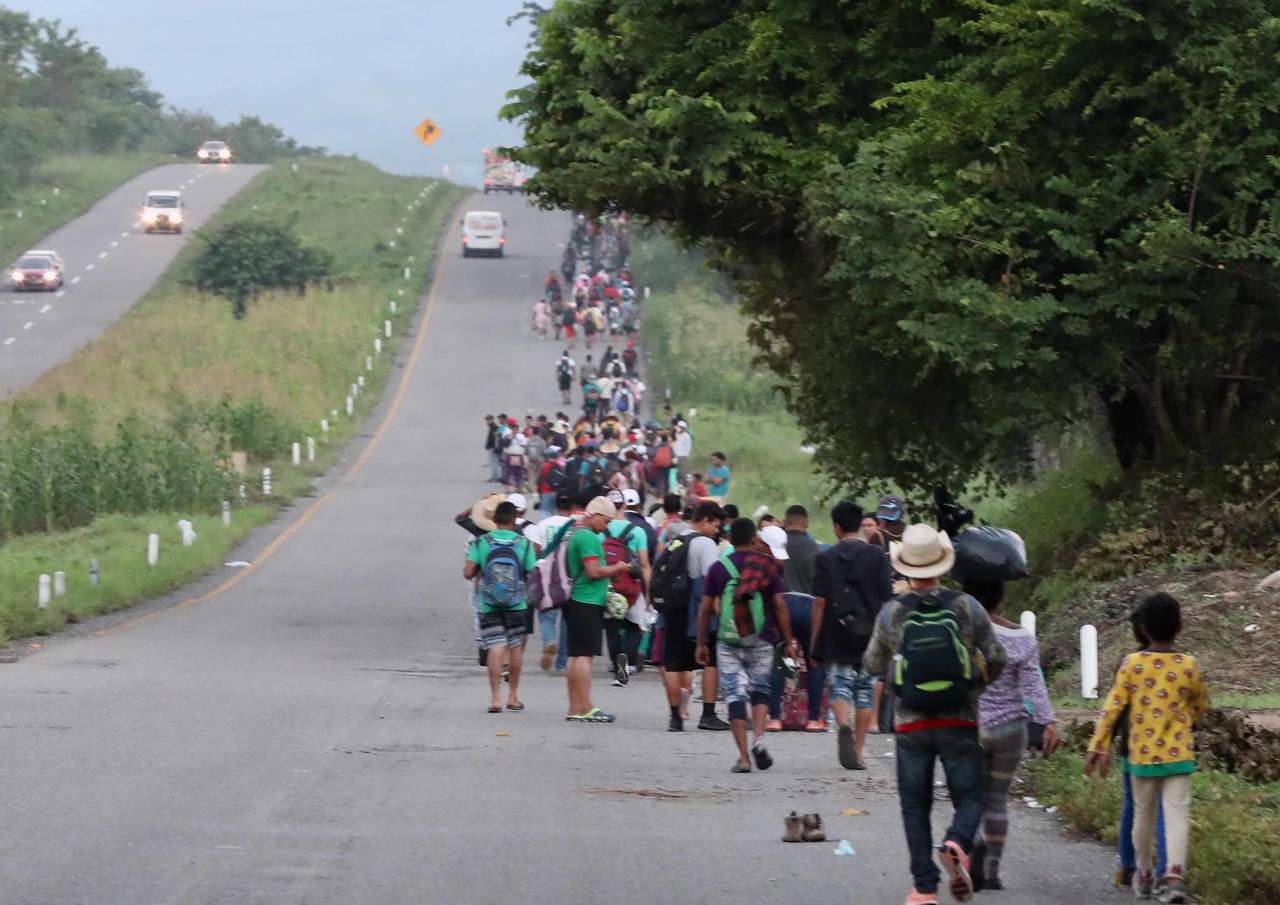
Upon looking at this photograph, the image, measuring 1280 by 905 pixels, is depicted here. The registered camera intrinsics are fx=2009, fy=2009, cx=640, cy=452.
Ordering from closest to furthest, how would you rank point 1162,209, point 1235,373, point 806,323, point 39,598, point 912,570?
point 912,570 → point 1162,209 → point 1235,373 → point 39,598 → point 806,323

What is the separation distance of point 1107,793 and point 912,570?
118 inches

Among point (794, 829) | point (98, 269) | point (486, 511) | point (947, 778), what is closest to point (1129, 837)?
point (947, 778)

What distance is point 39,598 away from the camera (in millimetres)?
23047

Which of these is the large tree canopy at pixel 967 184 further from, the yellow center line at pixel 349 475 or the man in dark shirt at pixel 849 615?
the yellow center line at pixel 349 475

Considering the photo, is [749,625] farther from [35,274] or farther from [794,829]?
[35,274]

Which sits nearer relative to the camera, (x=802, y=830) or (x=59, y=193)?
(x=802, y=830)

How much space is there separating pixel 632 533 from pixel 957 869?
10890 millimetres

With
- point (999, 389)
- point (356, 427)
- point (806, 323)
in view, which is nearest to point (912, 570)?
point (999, 389)

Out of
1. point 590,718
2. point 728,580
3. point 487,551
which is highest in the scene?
point 728,580

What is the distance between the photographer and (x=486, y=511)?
17.4m

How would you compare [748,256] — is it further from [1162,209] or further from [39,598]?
[39,598]

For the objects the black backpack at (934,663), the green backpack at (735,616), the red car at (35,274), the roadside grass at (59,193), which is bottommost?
the green backpack at (735,616)

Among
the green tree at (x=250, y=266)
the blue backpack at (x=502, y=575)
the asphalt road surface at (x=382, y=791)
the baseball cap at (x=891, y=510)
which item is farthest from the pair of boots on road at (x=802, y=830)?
the green tree at (x=250, y=266)

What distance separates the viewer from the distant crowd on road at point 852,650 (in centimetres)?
891
